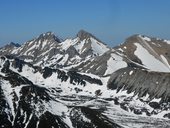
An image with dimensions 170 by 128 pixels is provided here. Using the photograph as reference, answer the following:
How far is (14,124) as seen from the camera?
198m

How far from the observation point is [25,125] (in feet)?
655

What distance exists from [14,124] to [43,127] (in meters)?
12.7

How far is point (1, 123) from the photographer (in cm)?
19775

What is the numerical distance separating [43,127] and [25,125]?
795 centimetres

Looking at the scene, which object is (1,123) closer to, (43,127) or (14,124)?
(14,124)

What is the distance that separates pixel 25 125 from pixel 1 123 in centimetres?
1045

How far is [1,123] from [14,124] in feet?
18.5

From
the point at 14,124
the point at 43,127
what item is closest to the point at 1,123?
the point at 14,124

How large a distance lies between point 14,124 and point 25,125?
482 centimetres

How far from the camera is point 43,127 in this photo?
199750 mm
